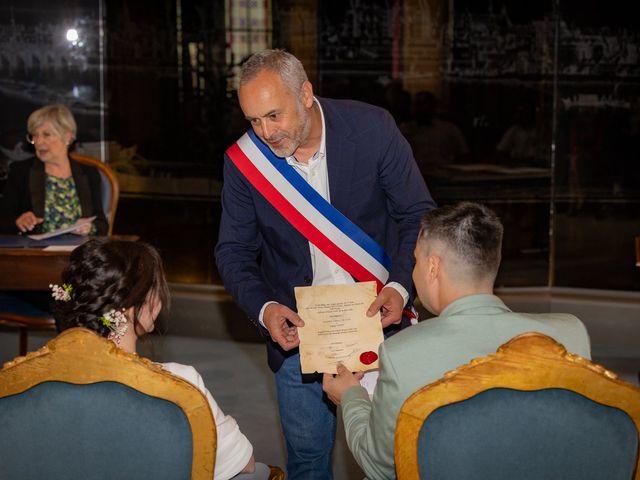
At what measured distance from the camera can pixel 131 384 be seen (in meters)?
1.78

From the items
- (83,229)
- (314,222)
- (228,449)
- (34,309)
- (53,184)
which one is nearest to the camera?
(228,449)

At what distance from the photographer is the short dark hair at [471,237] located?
1981mm

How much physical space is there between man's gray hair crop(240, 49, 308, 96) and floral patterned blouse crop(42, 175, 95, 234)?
7.55ft

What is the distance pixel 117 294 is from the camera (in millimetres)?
2230

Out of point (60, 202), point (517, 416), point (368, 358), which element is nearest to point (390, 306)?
point (368, 358)

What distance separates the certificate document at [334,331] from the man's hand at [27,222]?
2309 millimetres

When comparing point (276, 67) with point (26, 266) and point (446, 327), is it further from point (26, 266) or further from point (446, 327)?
point (26, 266)

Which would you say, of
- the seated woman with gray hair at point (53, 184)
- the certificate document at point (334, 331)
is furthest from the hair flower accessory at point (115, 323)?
the seated woman with gray hair at point (53, 184)

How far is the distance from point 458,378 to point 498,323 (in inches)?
8.6

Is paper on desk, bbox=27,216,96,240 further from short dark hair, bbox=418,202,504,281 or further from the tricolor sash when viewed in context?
short dark hair, bbox=418,202,504,281

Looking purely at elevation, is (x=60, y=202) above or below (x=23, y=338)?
above

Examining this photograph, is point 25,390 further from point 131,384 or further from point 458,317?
point 458,317

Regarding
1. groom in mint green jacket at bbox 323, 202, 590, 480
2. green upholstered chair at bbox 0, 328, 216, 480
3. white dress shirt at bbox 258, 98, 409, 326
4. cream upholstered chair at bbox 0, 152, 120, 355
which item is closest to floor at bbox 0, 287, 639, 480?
cream upholstered chair at bbox 0, 152, 120, 355

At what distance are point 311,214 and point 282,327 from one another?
14.5 inches
